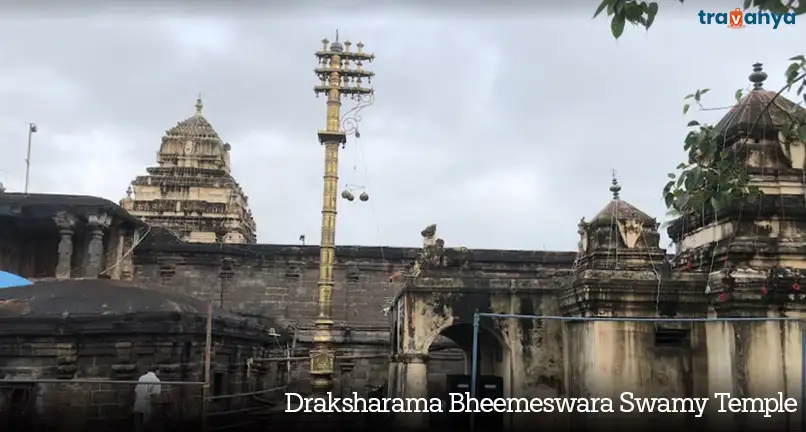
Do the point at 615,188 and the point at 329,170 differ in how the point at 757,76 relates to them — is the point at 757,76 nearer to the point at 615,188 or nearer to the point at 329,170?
the point at 615,188

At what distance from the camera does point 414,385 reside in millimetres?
12922

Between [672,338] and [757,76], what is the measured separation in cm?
465

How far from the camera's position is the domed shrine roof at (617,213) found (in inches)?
515

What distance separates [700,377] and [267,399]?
1208 cm

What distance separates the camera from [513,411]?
42.7 ft

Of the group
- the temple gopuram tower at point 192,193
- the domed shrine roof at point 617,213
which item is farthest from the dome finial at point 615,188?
the temple gopuram tower at point 192,193

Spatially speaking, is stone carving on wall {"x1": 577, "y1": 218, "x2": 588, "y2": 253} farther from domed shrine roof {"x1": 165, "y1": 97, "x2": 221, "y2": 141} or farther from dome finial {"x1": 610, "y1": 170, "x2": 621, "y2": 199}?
domed shrine roof {"x1": 165, "y1": 97, "x2": 221, "y2": 141}

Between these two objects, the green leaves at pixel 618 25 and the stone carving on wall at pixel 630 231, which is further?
the stone carving on wall at pixel 630 231

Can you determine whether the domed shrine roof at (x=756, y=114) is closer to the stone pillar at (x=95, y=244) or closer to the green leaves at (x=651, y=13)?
the green leaves at (x=651, y=13)

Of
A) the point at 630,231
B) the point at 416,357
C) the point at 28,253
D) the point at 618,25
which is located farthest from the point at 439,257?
the point at 28,253

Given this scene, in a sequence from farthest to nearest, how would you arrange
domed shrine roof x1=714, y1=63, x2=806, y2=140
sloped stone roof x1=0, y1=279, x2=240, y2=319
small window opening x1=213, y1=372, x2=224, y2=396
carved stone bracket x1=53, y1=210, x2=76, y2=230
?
carved stone bracket x1=53, y1=210, x2=76, y2=230 → small window opening x1=213, y1=372, x2=224, y2=396 → sloped stone roof x1=0, y1=279, x2=240, y2=319 → domed shrine roof x1=714, y1=63, x2=806, y2=140

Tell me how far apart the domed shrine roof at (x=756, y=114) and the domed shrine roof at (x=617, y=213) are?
208cm

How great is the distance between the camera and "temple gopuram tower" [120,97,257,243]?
32688 millimetres

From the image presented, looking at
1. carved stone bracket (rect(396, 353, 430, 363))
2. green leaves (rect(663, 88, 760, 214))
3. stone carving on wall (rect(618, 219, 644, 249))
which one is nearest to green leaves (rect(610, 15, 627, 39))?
green leaves (rect(663, 88, 760, 214))
